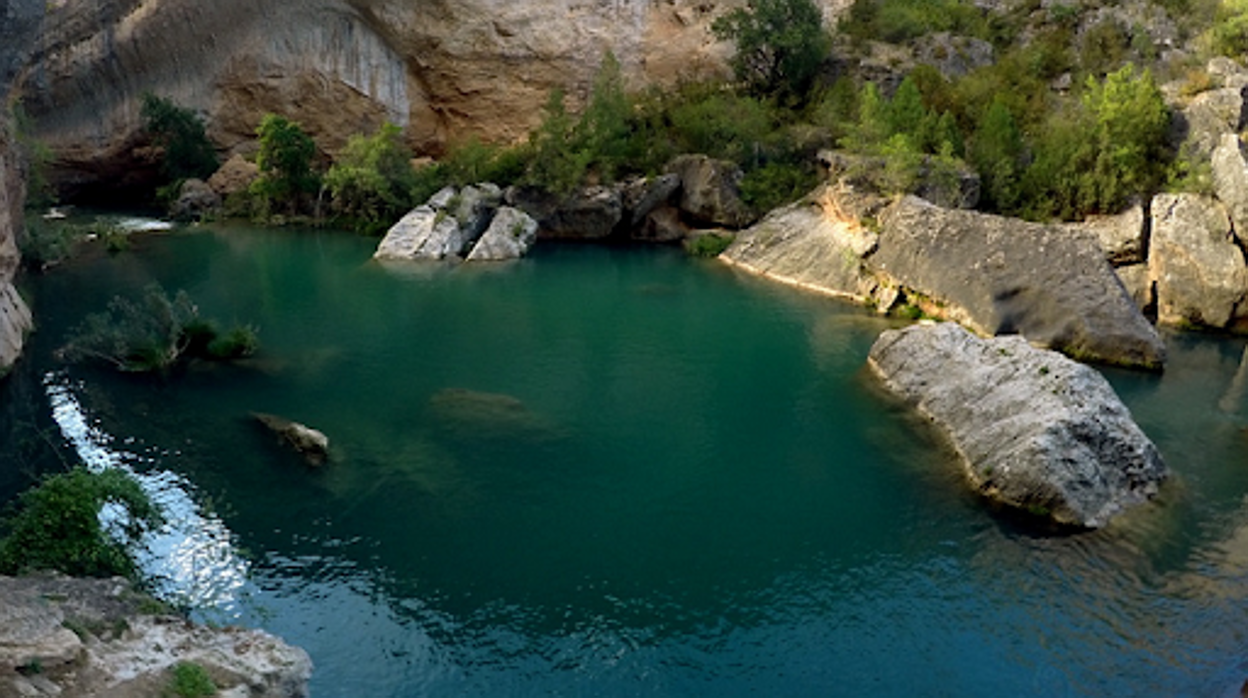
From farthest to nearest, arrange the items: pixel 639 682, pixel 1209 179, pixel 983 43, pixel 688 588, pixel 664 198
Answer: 1. pixel 983 43
2. pixel 664 198
3. pixel 1209 179
4. pixel 688 588
5. pixel 639 682

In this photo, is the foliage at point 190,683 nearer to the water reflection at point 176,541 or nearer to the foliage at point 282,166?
the water reflection at point 176,541

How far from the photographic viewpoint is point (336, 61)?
54906 mm

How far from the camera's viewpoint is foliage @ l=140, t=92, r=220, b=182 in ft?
170

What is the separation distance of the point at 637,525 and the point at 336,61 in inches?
1833

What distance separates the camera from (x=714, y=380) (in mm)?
24297

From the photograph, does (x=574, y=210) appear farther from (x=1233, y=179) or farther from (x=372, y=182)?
(x=1233, y=179)

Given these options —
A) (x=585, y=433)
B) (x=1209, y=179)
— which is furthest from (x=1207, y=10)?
(x=585, y=433)

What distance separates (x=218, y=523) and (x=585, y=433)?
298 inches

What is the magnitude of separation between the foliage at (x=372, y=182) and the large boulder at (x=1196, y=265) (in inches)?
1277

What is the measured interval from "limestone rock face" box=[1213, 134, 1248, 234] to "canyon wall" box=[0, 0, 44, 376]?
3444cm

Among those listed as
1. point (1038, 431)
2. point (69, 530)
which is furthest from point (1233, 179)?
point (69, 530)

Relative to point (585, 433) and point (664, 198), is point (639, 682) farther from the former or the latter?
point (664, 198)

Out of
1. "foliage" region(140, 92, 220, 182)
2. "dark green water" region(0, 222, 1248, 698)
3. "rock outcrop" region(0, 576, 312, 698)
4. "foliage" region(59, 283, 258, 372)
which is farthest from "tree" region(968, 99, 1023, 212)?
"foliage" region(140, 92, 220, 182)

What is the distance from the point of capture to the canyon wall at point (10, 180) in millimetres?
18188
